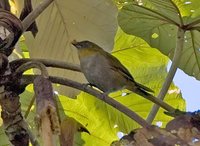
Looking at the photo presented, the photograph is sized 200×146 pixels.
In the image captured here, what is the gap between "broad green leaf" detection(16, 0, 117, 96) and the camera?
1093 mm

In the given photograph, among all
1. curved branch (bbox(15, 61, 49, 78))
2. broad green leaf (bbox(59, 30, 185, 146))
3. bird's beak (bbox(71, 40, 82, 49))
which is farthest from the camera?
broad green leaf (bbox(59, 30, 185, 146))

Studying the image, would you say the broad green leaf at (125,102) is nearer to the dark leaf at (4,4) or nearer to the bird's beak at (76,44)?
the bird's beak at (76,44)

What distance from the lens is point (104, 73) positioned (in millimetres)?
928

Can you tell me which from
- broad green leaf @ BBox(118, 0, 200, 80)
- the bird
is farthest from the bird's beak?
broad green leaf @ BBox(118, 0, 200, 80)

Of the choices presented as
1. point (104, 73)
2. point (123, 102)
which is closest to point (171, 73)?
point (104, 73)

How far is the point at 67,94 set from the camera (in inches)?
43.8

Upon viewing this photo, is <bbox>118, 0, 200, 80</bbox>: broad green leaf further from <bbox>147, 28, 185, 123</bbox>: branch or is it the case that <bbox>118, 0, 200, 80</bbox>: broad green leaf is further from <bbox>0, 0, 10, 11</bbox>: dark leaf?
<bbox>0, 0, 10, 11</bbox>: dark leaf

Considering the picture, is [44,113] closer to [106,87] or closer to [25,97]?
[106,87]

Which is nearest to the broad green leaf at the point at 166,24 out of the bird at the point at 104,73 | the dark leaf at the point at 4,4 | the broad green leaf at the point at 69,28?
the broad green leaf at the point at 69,28

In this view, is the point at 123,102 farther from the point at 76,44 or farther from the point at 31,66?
the point at 31,66

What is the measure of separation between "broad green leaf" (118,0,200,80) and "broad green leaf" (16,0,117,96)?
2.9 inches

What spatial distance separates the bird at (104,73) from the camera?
896mm

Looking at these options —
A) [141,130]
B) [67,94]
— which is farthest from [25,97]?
Result: [141,130]

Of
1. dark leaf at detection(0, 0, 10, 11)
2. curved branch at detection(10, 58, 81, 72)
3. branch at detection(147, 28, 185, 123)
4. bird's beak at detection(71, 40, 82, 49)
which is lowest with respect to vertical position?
branch at detection(147, 28, 185, 123)
